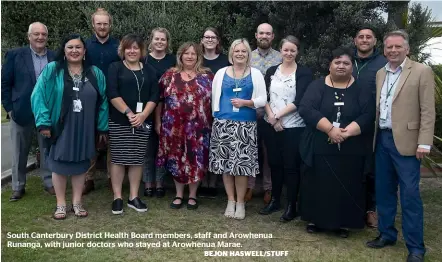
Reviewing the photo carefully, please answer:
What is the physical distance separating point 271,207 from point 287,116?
3.65ft

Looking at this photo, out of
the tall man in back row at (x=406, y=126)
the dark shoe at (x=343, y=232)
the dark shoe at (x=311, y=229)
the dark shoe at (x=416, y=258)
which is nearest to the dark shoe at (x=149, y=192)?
the dark shoe at (x=311, y=229)

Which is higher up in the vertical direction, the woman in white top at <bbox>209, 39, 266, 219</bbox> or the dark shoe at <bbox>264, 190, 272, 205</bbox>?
the woman in white top at <bbox>209, 39, 266, 219</bbox>

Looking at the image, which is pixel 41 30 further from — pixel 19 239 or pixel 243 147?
pixel 243 147

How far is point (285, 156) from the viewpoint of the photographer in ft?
15.7

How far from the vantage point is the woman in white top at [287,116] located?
15.3 feet

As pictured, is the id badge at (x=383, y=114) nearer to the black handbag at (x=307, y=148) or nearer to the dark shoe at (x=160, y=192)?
the black handbag at (x=307, y=148)

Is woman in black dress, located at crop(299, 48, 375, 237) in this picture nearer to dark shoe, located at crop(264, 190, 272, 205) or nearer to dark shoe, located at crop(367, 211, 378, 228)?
dark shoe, located at crop(367, 211, 378, 228)

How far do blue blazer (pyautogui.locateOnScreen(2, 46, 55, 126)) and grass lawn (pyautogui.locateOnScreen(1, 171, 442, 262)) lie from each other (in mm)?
1167

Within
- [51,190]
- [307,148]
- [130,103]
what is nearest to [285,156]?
[307,148]

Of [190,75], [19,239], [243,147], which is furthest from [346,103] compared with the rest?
[19,239]

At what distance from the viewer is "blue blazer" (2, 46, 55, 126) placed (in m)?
5.15

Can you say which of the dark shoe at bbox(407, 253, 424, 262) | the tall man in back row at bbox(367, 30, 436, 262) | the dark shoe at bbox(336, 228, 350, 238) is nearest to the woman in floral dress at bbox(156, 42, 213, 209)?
the dark shoe at bbox(336, 228, 350, 238)

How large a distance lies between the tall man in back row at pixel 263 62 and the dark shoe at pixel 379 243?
1.49m

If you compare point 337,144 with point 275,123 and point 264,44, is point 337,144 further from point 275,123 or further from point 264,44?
point 264,44
